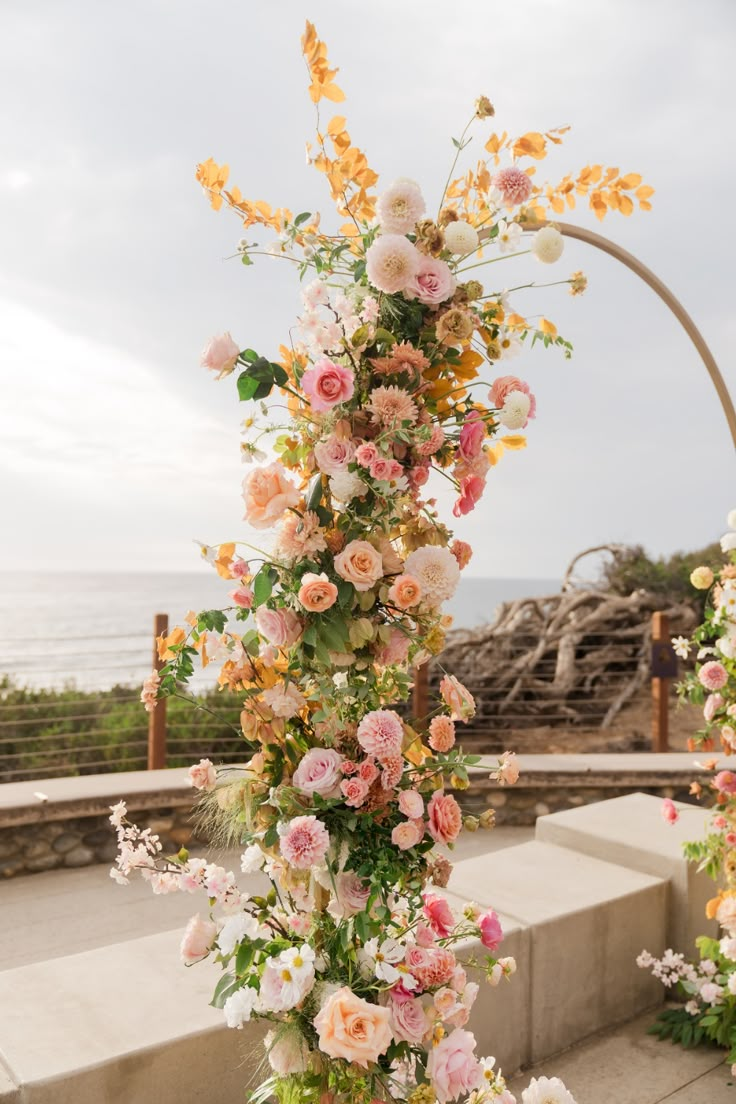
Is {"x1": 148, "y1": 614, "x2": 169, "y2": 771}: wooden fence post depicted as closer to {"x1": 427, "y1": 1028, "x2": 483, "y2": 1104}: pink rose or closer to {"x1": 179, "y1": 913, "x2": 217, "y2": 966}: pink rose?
{"x1": 179, "y1": 913, "x2": 217, "y2": 966}: pink rose

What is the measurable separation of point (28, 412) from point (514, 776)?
36.2m

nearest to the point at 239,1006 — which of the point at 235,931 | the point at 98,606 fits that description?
the point at 235,931

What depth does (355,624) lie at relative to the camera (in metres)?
1.48

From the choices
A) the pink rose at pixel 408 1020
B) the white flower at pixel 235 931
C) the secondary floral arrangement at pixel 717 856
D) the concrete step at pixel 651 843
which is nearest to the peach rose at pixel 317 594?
the white flower at pixel 235 931

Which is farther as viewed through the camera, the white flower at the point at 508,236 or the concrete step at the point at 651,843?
the concrete step at the point at 651,843

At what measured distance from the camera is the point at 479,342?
166 cm

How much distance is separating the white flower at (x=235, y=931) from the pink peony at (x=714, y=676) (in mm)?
1857

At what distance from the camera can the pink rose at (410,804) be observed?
1436 mm

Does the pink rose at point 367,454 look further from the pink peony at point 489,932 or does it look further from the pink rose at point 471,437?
the pink peony at point 489,932

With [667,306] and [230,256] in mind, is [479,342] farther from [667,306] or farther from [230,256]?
[667,306]

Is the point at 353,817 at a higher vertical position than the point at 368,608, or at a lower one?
lower

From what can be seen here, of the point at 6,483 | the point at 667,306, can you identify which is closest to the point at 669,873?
the point at 667,306

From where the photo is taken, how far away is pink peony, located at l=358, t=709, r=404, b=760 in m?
1.42

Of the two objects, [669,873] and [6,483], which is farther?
[6,483]
